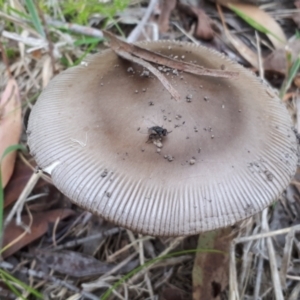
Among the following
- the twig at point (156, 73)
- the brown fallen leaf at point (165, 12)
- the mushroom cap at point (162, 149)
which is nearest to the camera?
the mushroom cap at point (162, 149)

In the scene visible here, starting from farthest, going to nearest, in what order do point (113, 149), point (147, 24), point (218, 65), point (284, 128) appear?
point (147, 24), point (218, 65), point (284, 128), point (113, 149)

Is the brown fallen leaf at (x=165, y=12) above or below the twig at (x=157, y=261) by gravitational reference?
above

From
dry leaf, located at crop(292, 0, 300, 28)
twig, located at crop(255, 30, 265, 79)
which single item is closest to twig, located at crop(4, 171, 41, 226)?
twig, located at crop(255, 30, 265, 79)

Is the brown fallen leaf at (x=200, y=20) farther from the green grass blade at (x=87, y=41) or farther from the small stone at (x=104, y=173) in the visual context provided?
the small stone at (x=104, y=173)

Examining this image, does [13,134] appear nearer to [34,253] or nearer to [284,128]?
[34,253]

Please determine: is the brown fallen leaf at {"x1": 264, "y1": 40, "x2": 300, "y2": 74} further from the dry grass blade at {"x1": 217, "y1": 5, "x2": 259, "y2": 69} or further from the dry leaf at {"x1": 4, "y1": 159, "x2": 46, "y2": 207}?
the dry leaf at {"x1": 4, "y1": 159, "x2": 46, "y2": 207}

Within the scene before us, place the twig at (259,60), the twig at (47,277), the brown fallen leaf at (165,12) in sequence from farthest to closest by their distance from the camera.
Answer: the brown fallen leaf at (165,12) < the twig at (259,60) < the twig at (47,277)

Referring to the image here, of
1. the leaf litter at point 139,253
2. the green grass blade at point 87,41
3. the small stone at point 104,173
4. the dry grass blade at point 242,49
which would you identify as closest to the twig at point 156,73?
the leaf litter at point 139,253

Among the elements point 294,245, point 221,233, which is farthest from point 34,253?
point 294,245
